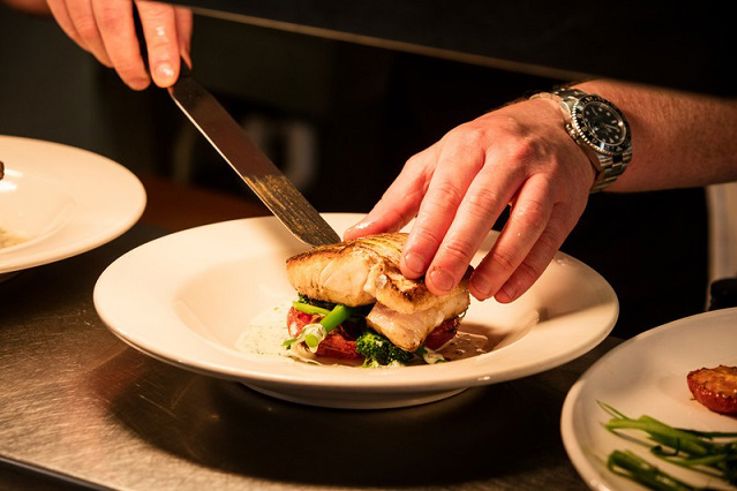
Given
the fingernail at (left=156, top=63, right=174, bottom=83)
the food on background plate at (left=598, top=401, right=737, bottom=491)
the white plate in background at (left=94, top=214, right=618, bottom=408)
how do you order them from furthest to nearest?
1. the fingernail at (left=156, top=63, right=174, bottom=83)
2. the white plate in background at (left=94, top=214, right=618, bottom=408)
3. the food on background plate at (left=598, top=401, right=737, bottom=491)

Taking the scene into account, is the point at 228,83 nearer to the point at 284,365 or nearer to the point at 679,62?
the point at 284,365

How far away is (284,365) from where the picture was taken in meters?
1.12

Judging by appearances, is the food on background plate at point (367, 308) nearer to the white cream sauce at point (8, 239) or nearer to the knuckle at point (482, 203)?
the knuckle at point (482, 203)

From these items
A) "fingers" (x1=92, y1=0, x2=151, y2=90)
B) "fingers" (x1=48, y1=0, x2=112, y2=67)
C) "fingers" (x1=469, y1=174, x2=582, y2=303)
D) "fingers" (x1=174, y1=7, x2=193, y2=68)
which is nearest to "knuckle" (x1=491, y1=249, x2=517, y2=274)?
"fingers" (x1=469, y1=174, x2=582, y2=303)

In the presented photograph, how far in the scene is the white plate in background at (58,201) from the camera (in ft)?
4.89

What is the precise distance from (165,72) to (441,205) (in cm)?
59

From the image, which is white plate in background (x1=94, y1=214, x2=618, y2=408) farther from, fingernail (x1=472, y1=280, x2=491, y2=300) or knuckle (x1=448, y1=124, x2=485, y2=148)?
knuckle (x1=448, y1=124, x2=485, y2=148)

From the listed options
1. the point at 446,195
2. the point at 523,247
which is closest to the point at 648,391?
the point at 523,247

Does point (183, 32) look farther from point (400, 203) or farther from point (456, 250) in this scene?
point (456, 250)

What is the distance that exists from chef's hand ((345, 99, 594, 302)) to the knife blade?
0.26 ft

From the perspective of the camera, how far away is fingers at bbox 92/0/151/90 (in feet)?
5.90

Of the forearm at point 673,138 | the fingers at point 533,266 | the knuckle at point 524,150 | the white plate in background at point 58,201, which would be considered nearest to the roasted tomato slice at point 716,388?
the fingers at point 533,266

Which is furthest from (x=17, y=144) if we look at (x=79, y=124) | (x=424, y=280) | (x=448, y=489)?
(x=79, y=124)

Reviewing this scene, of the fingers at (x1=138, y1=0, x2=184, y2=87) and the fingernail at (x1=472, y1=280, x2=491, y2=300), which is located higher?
the fingers at (x1=138, y1=0, x2=184, y2=87)
